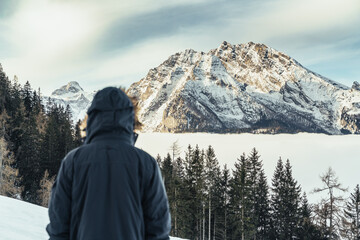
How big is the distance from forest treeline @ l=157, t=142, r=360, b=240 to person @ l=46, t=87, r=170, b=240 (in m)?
29.9

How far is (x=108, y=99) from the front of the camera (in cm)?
235

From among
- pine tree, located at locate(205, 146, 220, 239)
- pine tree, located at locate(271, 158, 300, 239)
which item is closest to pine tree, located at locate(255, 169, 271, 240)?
pine tree, located at locate(271, 158, 300, 239)

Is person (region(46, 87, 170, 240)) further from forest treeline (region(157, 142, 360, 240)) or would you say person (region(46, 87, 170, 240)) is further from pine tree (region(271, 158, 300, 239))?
pine tree (region(271, 158, 300, 239))

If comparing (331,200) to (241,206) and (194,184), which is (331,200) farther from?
(194,184)


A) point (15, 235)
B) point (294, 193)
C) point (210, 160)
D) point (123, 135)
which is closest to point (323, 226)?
point (294, 193)

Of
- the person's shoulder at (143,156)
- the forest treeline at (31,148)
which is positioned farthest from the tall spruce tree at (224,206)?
the person's shoulder at (143,156)

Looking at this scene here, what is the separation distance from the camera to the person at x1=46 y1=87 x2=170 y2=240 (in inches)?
82.7

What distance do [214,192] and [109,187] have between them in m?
35.6

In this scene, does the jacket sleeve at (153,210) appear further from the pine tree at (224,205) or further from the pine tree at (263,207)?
the pine tree at (263,207)

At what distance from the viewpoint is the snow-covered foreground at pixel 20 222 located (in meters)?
6.58

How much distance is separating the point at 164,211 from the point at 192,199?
34873 mm

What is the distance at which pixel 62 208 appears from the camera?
222 centimetres

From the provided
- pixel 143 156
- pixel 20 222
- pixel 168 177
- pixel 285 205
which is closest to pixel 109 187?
pixel 143 156

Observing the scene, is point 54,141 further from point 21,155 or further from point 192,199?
point 192,199
